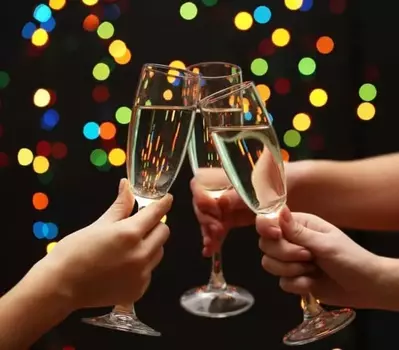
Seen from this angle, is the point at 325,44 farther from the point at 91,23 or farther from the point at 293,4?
the point at 91,23

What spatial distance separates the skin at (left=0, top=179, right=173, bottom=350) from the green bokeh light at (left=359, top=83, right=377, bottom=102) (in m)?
0.92

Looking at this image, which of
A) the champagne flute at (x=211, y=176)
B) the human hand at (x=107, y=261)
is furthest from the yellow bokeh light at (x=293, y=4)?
the human hand at (x=107, y=261)

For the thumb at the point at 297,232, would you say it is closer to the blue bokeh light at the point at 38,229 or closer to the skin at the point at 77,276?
the skin at the point at 77,276

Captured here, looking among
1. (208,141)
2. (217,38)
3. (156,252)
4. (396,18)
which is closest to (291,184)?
(208,141)

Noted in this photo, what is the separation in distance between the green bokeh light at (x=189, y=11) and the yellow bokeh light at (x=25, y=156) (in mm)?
575

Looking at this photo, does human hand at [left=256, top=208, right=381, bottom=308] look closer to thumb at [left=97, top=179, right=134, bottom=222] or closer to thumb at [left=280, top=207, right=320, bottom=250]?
thumb at [left=280, top=207, right=320, bottom=250]

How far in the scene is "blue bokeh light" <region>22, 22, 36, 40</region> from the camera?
163cm

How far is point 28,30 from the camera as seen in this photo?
1630 mm

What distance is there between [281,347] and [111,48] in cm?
91

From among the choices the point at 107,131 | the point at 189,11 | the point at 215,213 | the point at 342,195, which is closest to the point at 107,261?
the point at 215,213

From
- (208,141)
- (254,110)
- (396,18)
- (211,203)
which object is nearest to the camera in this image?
(254,110)

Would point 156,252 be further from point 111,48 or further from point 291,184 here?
point 111,48

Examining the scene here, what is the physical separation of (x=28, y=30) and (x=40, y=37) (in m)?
0.04

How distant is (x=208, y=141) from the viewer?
101 cm
